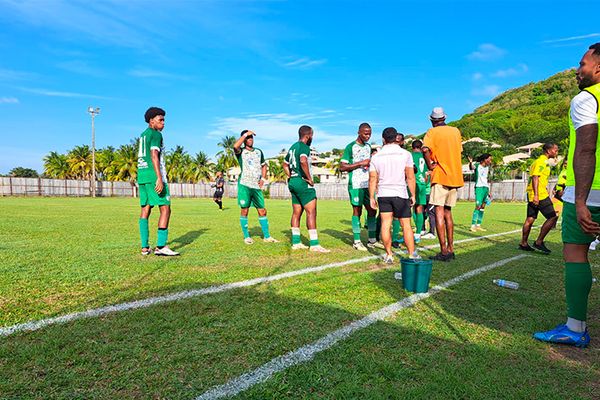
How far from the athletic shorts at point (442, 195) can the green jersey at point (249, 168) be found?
360 centimetres

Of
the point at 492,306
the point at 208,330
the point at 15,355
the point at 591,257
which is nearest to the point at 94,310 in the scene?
the point at 15,355

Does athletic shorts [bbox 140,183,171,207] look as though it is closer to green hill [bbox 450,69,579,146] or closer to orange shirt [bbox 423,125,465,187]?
orange shirt [bbox 423,125,465,187]

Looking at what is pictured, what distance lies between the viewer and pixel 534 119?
249ft

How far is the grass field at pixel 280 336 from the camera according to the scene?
2131mm

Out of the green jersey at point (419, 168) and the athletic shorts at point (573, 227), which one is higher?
the green jersey at point (419, 168)

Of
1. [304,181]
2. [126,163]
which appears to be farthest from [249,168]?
[126,163]

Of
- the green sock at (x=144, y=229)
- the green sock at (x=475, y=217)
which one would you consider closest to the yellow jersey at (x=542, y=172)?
the green sock at (x=475, y=217)

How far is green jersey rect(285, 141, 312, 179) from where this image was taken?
21.9 feet

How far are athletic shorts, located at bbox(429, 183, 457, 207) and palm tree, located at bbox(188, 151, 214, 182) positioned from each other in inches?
2872

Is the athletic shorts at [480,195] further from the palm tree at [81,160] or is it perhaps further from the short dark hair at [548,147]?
the palm tree at [81,160]

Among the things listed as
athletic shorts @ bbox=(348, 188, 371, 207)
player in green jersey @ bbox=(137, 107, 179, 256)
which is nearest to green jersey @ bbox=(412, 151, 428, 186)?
athletic shorts @ bbox=(348, 188, 371, 207)

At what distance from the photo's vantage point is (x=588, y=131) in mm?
2689

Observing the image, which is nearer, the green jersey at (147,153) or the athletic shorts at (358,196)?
the green jersey at (147,153)

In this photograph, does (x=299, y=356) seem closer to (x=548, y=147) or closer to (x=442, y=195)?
(x=442, y=195)
